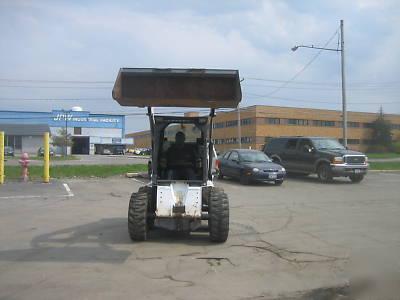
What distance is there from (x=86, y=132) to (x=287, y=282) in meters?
74.3

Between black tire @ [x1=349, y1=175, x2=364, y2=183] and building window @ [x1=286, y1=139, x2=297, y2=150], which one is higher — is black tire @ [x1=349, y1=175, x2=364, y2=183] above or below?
below

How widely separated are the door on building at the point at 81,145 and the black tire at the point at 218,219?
70.9 meters

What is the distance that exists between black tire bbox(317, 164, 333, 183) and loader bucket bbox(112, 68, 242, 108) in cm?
1156

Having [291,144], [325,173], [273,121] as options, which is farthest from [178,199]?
[273,121]

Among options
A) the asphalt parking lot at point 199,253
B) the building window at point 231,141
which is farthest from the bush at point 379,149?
the asphalt parking lot at point 199,253

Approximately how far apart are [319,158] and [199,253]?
494 inches

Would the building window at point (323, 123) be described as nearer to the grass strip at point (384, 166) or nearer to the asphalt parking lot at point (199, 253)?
the grass strip at point (384, 166)

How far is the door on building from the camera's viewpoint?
244 feet

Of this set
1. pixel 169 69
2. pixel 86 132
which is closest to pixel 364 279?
pixel 169 69

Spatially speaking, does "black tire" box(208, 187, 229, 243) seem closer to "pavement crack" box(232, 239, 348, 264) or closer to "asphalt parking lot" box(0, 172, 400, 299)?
"asphalt parking lot" box(0, 172, 400, 299)

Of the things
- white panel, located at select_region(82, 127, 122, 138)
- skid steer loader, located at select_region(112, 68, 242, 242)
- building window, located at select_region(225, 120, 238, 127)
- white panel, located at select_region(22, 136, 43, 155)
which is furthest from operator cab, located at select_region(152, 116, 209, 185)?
white panel, located at select_region(82, 127, 122, 138)

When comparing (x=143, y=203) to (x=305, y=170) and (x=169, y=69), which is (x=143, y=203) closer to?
(x=169, y=69)

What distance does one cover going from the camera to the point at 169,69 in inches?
244

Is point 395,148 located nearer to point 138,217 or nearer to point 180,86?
point 180,86
